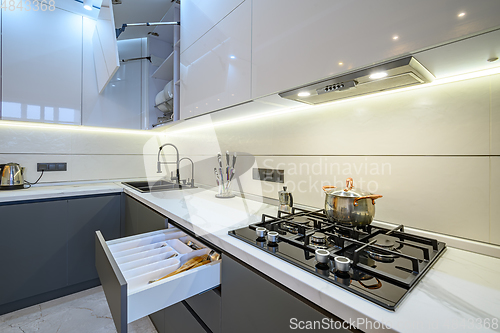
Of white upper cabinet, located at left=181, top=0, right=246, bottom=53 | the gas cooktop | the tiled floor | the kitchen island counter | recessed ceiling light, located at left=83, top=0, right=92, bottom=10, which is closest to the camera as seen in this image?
the kitchen island counter

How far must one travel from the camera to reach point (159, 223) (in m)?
1.43

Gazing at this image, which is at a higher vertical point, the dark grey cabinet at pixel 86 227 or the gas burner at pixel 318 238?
the gas burner at pixel 318 238

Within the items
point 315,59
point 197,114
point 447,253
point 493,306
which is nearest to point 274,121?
point 197,114

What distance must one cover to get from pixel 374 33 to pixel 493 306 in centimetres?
77

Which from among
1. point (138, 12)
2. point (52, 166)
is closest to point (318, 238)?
point (138, 12)

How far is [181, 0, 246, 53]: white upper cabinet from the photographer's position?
1.39 metres

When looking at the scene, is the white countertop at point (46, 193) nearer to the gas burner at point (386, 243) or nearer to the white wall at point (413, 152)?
the white wall at point (413, 152)

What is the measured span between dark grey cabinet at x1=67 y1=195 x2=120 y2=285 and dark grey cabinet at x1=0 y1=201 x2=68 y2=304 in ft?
0.16

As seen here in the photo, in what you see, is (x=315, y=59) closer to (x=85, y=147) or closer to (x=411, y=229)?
(x=411, y=229)

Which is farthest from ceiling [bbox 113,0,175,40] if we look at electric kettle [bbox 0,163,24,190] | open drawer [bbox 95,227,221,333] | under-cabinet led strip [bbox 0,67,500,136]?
open drawer [bbox 95,227,221,333]

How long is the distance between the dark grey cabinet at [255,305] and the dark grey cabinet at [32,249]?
1790mm

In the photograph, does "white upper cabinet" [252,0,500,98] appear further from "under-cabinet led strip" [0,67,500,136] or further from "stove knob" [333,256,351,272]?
"stove knob" [333,256,351,272]

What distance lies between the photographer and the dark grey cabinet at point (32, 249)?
1.74 metres

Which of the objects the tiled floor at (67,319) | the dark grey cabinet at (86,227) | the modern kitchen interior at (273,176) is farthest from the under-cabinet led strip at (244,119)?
the tiled floor at (67,319)
